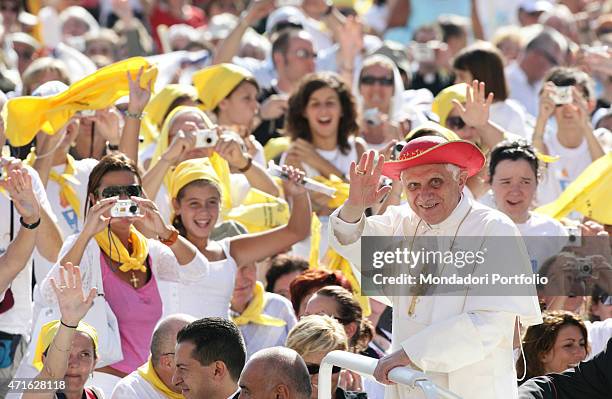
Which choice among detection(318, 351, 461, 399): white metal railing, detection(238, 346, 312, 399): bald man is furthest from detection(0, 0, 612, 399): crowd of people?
detection(318, 351, 461, 399): white metal railing

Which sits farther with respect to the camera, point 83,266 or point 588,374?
point 83,266

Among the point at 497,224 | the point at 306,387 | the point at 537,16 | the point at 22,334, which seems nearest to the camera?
the point at 306,387

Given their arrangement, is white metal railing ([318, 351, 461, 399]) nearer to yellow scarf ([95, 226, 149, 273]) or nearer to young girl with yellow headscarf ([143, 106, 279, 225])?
yellow scarf ([95, 226, 149, 273])

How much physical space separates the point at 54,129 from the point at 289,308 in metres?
1.67

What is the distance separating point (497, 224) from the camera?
18.6ft

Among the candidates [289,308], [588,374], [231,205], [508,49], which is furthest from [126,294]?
[508,49]

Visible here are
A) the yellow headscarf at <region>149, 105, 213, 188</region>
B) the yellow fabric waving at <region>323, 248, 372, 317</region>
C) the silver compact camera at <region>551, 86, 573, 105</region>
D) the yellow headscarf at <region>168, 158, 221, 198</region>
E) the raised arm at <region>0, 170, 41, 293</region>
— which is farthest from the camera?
the silver compact camera at <region>551, 86, 573, 105</region>

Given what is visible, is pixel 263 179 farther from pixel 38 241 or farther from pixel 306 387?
pixel 306 387

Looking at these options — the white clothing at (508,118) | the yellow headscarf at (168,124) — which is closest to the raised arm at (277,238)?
the yellow headscarf at (168,124)

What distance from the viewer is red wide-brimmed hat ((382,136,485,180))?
18.6 feet

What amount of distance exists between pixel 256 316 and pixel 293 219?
23.3 inches

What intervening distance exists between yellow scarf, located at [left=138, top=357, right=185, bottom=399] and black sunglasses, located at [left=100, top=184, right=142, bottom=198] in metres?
0.89

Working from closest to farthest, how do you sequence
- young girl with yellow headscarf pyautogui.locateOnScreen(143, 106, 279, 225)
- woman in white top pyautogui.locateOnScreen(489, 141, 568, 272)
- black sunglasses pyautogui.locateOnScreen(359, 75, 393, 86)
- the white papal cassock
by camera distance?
the white papal cassock < woman in white top pyautogui.locateOnScreen(489, 141, 568, 272) < young girl with yellow headscarf pyautogui.locateOnScreen(143, 106, 279, 225) < black sunglasses pyautogui.locateOnScreen(359, 75, 393, 86)

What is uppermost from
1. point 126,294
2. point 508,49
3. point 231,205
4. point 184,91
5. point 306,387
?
point 508,49
